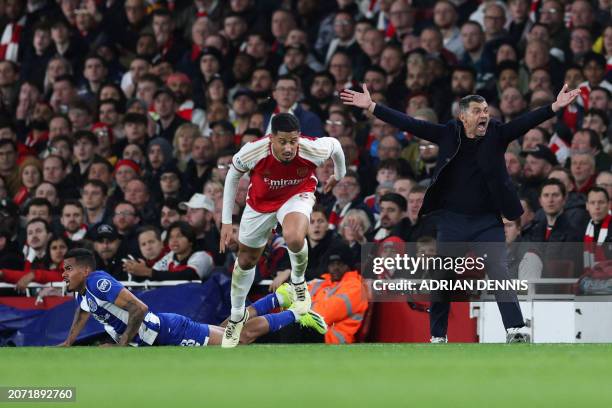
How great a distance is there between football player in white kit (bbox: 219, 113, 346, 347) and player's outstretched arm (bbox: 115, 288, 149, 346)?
0.85 m

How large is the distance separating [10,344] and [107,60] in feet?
22.2

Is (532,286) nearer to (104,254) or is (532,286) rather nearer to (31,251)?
(104,254)

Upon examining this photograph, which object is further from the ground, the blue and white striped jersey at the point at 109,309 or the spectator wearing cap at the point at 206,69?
the spectator wearing cap at the point at 206,69

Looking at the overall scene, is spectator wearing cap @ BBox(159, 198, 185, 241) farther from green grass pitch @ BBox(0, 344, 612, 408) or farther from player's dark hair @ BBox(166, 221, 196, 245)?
green grass pitch @ BBox(0, 344, 612, 408)

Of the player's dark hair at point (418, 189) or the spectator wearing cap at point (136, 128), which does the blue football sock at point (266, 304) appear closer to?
the player's dark hair at point (418, 189)

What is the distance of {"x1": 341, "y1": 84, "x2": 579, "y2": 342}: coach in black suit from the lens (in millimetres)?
11469

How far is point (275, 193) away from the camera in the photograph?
38.4 ft

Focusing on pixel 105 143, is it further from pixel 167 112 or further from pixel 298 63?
pixel 298 63

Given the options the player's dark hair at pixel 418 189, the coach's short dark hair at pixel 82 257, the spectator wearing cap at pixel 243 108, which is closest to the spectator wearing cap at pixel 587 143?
the player's dark hair at pixel 418 189

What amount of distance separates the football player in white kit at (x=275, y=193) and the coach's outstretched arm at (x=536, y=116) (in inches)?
56.3

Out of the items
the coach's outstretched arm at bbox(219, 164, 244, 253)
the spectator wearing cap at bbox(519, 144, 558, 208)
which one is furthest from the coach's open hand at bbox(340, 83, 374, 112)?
the spectator wearing cap at bbox(519, 144, 558, 208)

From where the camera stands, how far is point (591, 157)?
1459 cm

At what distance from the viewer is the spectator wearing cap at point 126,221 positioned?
52.2 ft

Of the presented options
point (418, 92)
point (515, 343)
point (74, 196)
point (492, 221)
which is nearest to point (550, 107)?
point (492, 221)
